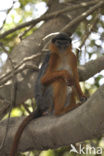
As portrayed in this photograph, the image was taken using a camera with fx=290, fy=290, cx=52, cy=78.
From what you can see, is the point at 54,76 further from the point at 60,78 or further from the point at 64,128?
the point at 64,128

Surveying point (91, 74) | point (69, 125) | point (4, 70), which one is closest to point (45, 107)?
point (91, 74)

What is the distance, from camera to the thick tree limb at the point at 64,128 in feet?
8.85

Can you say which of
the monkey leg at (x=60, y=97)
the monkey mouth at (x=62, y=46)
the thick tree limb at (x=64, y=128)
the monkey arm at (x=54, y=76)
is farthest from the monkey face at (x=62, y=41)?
the thick tree limb at (x=64, y=128)

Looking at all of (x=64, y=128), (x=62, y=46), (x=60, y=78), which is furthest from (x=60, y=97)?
(x=64, y=128)

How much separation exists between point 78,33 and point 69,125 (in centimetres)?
394

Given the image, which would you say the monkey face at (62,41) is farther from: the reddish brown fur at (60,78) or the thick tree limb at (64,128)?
the thick tree limb at (64,128)

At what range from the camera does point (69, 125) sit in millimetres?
2932

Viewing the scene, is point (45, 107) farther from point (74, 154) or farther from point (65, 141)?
point (65, 141)

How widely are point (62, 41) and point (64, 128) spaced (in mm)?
1983

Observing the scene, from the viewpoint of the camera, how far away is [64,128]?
3004 mm

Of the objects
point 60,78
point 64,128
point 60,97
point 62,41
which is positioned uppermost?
point 62,41

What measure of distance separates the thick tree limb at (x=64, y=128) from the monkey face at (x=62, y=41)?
1.49m

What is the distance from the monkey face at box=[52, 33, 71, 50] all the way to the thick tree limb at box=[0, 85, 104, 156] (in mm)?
1488

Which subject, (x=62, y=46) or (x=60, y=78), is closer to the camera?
(x=60, y=78)
